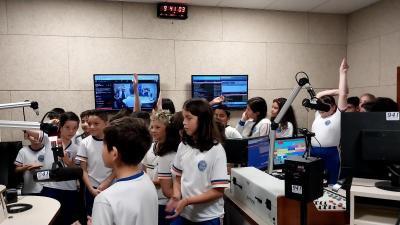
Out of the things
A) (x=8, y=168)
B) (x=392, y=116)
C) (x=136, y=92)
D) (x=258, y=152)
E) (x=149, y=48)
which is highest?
(x=149, y=48)

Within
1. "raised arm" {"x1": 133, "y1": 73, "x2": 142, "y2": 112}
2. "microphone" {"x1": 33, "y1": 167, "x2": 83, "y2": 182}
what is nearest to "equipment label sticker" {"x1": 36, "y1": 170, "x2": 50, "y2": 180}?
"microphone" {"x1": 33, "y1": 167, "x2": 83, "y2": 182}

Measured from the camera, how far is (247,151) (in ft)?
8.25

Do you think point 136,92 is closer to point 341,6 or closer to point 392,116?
point 392,116

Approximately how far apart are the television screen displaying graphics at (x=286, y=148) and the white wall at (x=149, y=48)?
2452 millimetres

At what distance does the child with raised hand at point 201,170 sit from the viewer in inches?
73.9

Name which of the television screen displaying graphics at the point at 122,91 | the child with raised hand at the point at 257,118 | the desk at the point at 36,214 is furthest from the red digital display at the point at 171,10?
the desk at the point at 36,214

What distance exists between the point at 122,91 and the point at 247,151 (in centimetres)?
264

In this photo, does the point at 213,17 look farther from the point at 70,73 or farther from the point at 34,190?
the point at 34,190

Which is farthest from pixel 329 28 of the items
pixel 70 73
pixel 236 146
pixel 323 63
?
pixel 70 73

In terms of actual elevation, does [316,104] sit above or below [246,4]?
below

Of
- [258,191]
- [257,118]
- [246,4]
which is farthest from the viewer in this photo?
A: [246,4]

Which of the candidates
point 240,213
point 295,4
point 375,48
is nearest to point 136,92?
point 240,213

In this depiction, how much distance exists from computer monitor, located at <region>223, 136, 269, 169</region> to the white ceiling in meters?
2.83

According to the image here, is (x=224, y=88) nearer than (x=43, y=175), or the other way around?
(x=43, y=175)
